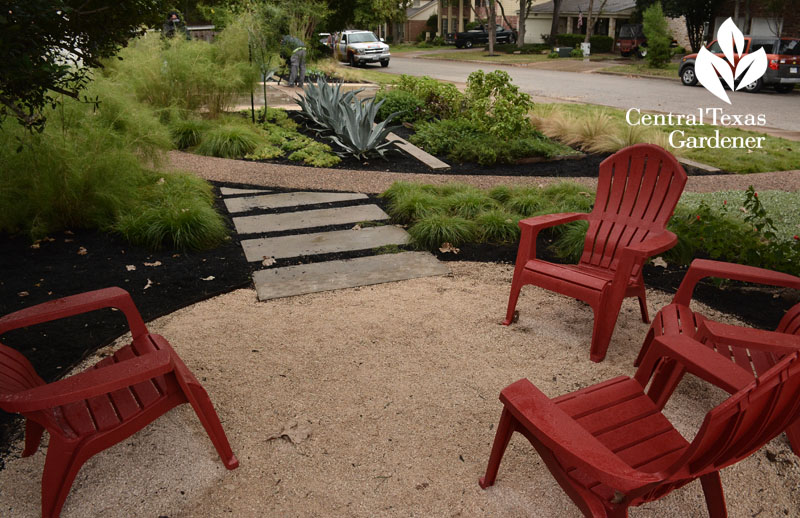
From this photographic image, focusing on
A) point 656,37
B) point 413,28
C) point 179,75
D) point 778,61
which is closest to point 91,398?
point 179,75

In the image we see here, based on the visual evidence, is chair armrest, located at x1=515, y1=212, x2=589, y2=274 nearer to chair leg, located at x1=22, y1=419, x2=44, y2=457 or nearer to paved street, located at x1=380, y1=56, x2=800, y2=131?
chair leg, located at x1=22, y1=419, x2=44, y2=457

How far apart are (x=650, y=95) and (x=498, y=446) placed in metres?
16.0

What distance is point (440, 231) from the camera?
5.38 meters

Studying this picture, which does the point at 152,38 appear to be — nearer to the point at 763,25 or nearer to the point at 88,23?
the point at 88,23

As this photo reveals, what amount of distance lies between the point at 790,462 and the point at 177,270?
4.20 metres

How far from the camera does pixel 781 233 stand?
207 inches

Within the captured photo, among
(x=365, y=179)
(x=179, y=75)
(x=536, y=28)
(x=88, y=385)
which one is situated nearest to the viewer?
(x=88, y=385)

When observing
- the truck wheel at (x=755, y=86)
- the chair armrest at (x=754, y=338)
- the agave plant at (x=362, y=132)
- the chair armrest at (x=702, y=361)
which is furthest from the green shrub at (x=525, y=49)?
the chair armrest at (x=702, y=361)

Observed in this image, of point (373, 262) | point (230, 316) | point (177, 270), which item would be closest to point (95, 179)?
point (177, 270)

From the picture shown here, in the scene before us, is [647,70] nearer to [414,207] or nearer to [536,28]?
[414,207]

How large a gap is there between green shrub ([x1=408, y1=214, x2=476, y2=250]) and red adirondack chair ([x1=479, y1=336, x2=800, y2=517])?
283cm

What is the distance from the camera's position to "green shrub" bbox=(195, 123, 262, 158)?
8.54 metres

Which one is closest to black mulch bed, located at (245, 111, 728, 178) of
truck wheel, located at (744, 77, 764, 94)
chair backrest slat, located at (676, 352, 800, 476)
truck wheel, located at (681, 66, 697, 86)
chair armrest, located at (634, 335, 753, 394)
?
chair armrest, located at (634, 335, 753, 394)

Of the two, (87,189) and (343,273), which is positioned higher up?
(87,189)
